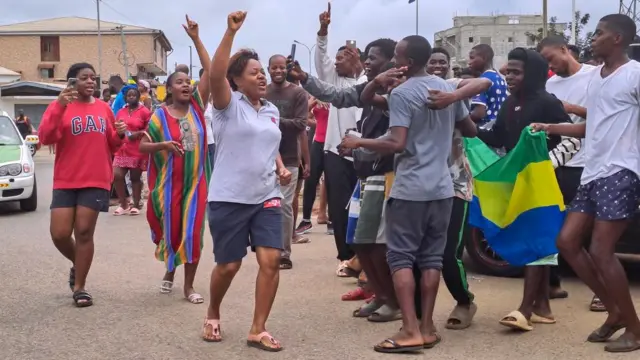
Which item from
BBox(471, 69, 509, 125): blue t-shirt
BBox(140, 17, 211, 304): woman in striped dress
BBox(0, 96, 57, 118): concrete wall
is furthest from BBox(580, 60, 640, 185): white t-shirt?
BBox(0, 96, 57, 118): concrete wall

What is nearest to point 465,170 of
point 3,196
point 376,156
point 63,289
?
point 376,156

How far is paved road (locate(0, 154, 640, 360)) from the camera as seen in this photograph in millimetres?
5629

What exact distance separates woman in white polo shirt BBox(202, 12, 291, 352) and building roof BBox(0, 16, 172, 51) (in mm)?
68171

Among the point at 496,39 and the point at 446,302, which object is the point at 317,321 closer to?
the point at 446,302

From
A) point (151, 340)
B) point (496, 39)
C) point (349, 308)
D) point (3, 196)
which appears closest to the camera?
point (151, 340)

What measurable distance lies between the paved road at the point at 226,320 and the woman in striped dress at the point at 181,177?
0.40 m

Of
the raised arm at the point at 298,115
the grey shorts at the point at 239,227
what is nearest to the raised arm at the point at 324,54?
the raised arm at the point at 298,115

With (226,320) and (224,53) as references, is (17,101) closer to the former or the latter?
(226,320)

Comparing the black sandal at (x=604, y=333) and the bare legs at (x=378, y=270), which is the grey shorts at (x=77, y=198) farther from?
the black sandal at (x=604, y=333)

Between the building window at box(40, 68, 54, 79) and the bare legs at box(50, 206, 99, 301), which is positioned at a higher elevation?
the building window at box(40, 68, 54, 79)

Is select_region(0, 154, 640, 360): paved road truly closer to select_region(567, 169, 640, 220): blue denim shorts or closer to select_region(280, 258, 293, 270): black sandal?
select_region(280, 258, 293, 270): black sandal

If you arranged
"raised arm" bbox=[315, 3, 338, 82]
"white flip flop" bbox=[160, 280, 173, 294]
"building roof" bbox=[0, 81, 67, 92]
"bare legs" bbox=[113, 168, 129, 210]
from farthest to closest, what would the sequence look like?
1. "building roof" bbox=[0, 81, 67, 92]
2. "bare legs" bbox=[113, 168, 129, 210]
3. "white flip flop" bbox=[160, 280, 173, 294]
4. "raised arm" bbox=[315, 3, 338, 82]

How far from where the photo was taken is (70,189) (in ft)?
23.1

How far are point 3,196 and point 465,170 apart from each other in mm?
9302
